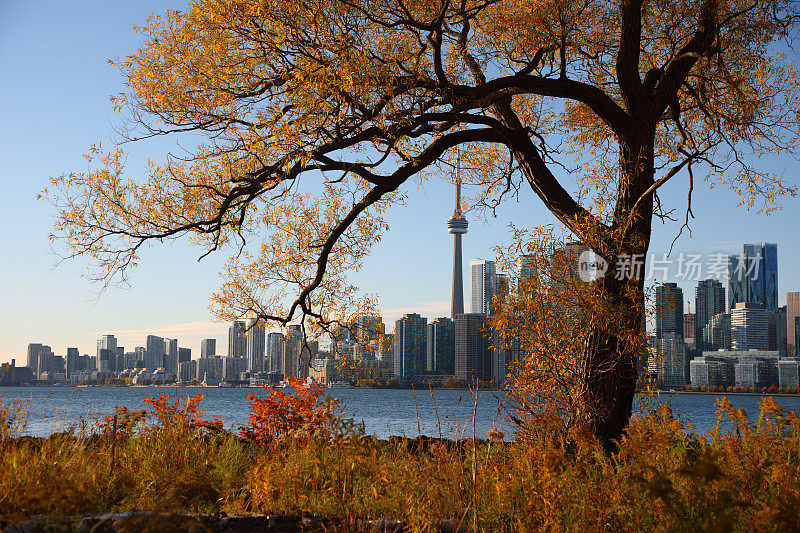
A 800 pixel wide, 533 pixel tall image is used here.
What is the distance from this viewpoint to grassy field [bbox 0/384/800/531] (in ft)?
14.9

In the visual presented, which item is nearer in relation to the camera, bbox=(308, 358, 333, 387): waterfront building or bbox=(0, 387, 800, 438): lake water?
bbox=(0, 387, 800, 438): lake water

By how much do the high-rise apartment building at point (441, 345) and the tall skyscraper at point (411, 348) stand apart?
1258 mm

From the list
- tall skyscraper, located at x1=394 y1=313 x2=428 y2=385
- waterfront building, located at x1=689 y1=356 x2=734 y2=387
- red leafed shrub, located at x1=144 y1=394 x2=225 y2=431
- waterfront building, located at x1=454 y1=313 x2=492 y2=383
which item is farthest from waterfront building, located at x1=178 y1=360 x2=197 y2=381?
red leafed shrub, located at x1=144 y1=394 x2=225 y2=431

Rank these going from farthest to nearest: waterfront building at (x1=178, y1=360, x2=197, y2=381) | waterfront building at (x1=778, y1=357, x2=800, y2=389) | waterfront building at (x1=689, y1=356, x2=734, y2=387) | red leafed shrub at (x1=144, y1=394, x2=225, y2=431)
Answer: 1. waterfront building at (x1=178, y1=360, x2=197, y2=381)
2. waterfront building at (x1=778, y1=357, x2=800, y2=389)
3. waterfront building at (x1=689, y1=356, x2=734, y2=387)
4. red leafed shrub at (x1=144, y1=394, x2=225, y2=431)

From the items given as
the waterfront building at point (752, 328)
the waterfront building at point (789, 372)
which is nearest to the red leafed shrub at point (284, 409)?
the waterfront building at point (752, 328)

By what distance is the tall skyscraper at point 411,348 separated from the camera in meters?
86.0

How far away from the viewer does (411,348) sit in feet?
290

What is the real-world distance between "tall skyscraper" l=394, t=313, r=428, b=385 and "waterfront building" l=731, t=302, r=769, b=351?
38.8 meters

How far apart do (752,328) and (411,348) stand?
4399 cm

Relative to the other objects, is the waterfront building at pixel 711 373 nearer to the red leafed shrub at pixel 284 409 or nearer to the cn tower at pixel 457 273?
the cn tower at pixel 457 273

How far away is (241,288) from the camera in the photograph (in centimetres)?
1055

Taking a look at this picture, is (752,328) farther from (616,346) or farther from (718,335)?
(616,346)

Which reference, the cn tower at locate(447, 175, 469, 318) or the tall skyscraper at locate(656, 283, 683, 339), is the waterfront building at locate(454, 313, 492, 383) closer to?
the tall skyscraper at locate(656, 283, 683, 339)

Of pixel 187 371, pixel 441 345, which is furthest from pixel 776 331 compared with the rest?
pixel 187 371
